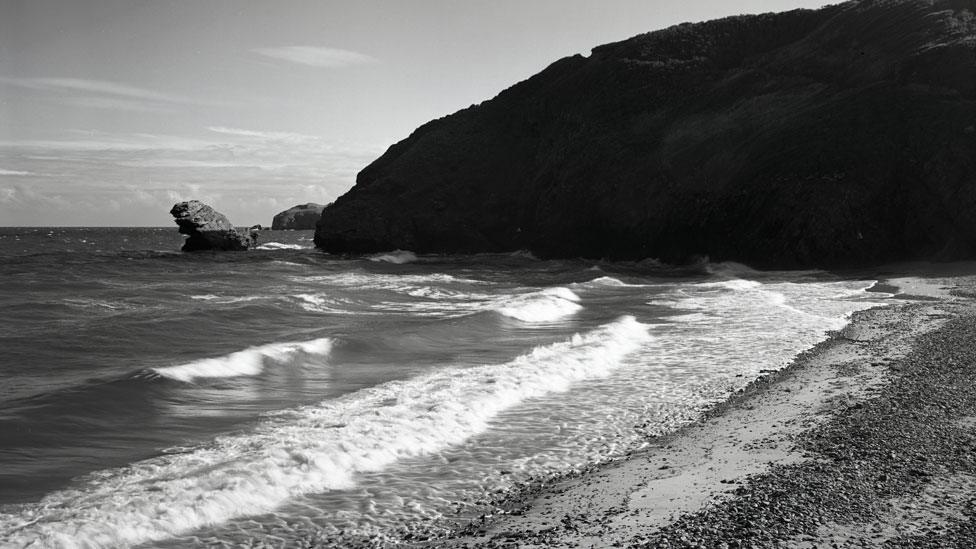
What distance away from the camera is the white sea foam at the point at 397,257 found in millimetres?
53031

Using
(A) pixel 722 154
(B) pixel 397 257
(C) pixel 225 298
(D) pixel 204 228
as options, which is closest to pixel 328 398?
(C) pixel 225 298

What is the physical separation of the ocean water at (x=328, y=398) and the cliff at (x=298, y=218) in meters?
147

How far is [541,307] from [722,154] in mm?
26009

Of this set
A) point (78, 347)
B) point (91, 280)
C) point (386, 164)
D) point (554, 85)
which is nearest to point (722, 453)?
point (78, 347)

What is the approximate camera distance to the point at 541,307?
73.3ft

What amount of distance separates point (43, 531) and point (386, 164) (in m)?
62.8

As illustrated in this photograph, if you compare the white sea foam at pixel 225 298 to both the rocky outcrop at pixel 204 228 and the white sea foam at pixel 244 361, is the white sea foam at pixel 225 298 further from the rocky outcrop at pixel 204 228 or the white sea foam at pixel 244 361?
the rocky outcrop at pixel 204 228

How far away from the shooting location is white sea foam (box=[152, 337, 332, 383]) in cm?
1251

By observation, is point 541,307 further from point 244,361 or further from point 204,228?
point 204,228

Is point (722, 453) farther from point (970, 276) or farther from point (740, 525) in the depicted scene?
point (970, 276)

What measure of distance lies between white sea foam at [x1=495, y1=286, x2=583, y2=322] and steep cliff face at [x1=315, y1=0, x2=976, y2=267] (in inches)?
761

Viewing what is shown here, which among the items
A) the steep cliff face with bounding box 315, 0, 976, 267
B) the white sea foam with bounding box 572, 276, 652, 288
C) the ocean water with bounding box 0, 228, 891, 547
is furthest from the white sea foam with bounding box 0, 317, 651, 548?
the steep cliff face with bounding box 315, 0, 976, 267

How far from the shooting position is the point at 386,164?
→ 67438 millimetres

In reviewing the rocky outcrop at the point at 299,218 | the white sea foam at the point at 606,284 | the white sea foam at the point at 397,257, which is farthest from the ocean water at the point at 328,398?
the rocky outcrop at the point at 299,218
